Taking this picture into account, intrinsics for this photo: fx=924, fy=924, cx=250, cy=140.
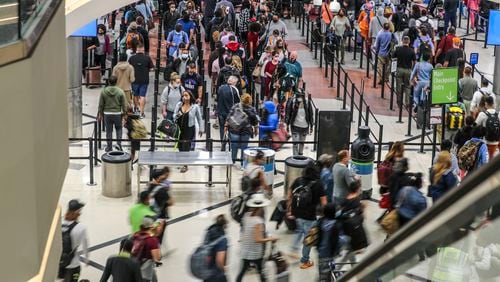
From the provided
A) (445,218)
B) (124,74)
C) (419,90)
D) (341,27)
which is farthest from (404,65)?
(445,218)

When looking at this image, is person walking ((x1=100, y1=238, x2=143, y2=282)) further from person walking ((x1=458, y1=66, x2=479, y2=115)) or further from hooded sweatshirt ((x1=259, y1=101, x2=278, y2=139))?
person walking ((x1=458, y1=66, x2=479, y2=115))

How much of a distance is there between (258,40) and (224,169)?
709cm

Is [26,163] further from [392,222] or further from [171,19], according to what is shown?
[171,19]

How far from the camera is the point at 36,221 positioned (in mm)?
5992

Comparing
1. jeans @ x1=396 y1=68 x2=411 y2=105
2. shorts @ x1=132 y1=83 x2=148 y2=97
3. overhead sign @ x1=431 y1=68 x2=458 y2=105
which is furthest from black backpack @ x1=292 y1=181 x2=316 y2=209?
jeans @ x1=396 y1=68 x2=411 y2=105

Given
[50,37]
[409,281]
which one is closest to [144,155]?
[50,37]

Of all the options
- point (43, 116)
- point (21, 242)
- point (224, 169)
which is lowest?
point (224, 169)

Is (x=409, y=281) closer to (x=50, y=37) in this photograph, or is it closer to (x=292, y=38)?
(x=50, y=37)

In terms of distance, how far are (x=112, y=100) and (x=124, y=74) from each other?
1844mm

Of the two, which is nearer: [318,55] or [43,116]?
[43,116]

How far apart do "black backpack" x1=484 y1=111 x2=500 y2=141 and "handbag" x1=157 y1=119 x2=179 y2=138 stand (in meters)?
4.84

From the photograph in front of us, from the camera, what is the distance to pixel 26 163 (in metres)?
5.81

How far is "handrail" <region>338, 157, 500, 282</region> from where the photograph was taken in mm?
2842

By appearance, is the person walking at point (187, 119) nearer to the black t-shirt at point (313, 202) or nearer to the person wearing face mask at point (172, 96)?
the person wearing face mask at point (172, 96)
